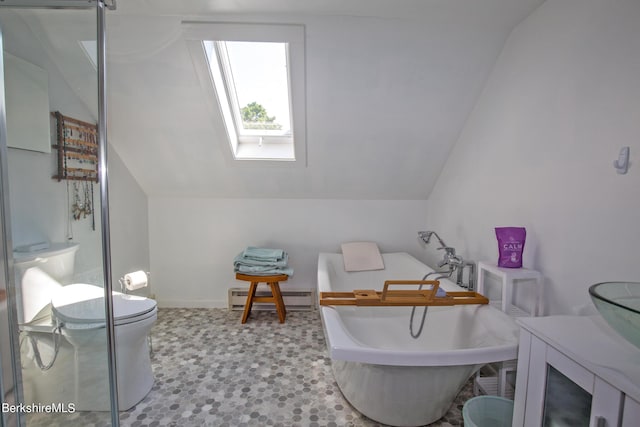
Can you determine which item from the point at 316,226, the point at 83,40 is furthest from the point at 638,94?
the point at 316,226

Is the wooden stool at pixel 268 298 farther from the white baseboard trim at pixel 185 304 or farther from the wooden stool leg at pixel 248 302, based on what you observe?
the white baseboard trim at pixel 185 304

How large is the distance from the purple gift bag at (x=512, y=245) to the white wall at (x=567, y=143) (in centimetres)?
8

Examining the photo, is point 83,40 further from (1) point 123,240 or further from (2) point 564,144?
(2) point 564,144

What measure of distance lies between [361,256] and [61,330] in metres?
2.21

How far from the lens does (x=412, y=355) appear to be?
1330 mm

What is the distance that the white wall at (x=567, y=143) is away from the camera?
121 cm

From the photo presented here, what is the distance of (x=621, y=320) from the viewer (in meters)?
0.82

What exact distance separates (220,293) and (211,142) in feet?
4.96

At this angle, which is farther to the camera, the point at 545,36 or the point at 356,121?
the point at 356,121

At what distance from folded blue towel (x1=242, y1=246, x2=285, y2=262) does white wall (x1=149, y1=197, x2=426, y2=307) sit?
265mm

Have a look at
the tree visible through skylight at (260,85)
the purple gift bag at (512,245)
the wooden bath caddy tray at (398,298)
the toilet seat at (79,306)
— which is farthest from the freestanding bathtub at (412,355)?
the tree visible through skylight at (260,85)

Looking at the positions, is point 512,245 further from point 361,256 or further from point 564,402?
point 361,256

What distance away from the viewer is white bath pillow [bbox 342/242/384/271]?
2.95 metres

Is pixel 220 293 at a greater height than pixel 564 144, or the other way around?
pixel 564 144
